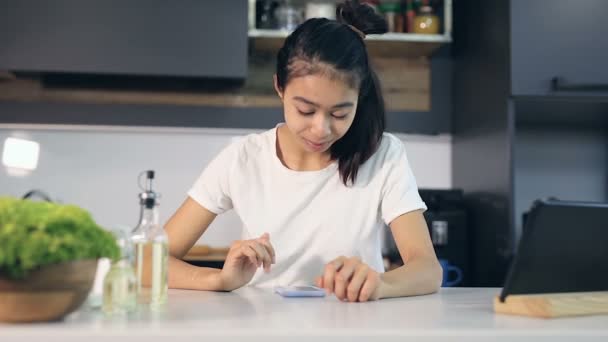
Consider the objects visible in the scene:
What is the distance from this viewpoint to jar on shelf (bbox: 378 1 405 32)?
2.82 meters

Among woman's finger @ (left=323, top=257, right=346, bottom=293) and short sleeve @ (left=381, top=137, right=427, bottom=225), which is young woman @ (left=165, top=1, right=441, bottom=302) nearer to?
short sleeve @ (left=381, top=137, right=427, bottom=225)

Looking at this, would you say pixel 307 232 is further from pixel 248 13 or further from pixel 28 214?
pixel 248 13

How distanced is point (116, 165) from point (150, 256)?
6.24 feet

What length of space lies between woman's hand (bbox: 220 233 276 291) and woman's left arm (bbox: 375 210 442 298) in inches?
7.2

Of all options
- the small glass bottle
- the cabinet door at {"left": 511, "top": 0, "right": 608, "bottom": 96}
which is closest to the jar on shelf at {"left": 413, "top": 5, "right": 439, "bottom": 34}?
the cabinet door at {"left": 511, "top": 0, "right": 608, "bottom": 96}

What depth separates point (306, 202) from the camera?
1598mm

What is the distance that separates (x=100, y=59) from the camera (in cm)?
253

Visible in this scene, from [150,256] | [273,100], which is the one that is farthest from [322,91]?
[273,100]

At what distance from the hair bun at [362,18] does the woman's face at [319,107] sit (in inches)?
6.2

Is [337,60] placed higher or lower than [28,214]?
higher

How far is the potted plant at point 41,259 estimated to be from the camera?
73 centimetres

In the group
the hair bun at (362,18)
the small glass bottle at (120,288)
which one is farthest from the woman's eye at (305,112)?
the small glass bottle at (120,288)

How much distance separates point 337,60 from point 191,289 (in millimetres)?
503

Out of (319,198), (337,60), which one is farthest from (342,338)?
(319,198)
